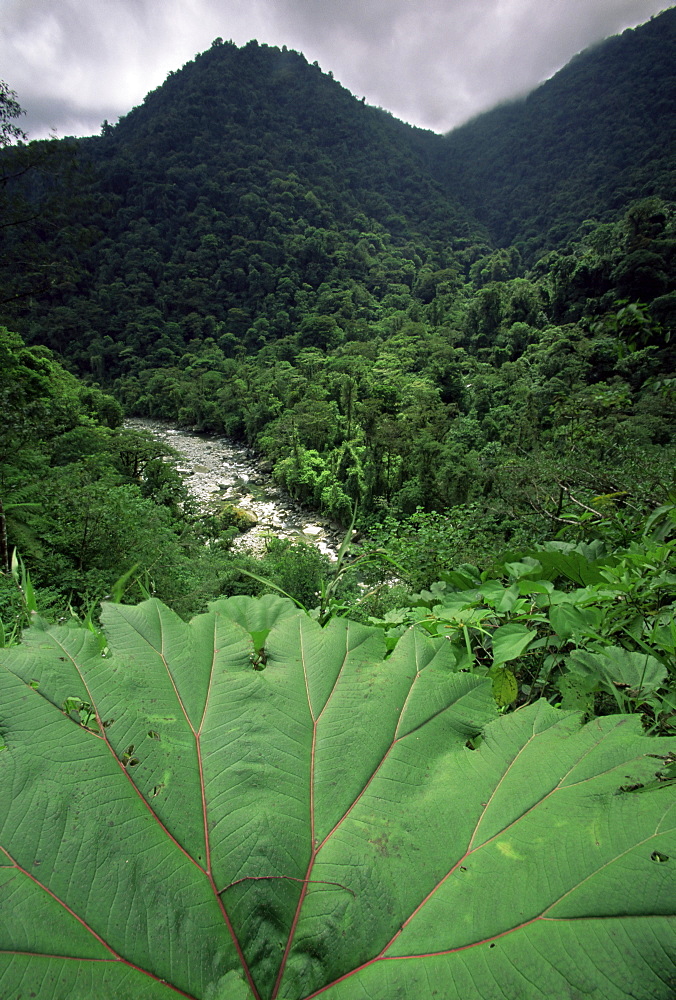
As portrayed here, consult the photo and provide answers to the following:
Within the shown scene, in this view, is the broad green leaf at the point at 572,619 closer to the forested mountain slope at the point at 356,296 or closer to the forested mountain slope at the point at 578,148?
the forested mountain slope at the point at 356,296

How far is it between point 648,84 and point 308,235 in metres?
49.1

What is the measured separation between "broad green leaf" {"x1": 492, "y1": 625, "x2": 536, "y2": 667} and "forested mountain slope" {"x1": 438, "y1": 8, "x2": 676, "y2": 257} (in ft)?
164

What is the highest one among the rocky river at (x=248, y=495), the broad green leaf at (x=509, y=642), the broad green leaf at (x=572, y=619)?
the broad green leaf at (x=572, y=619)

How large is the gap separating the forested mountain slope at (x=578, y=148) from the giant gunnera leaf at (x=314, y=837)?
50239mm

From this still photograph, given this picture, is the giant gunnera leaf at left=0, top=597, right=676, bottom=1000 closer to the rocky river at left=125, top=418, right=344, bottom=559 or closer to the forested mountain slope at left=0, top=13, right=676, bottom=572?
the forested mountain slope at left=0, top=13, right=676, bottom=572

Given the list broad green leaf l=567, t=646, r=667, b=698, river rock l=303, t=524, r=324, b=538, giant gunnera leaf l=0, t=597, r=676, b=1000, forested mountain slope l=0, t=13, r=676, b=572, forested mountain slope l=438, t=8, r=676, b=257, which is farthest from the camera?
forested mountain slope l=438, t=8, r=676, b=257

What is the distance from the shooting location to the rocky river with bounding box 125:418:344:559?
1606 centimetres

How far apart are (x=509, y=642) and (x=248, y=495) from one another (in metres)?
19.2

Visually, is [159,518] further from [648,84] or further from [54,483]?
[648,84]

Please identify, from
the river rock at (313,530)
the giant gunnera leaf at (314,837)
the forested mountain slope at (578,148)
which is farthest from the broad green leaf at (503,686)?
the forested mountain slope at (578,148)

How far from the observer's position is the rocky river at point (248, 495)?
16.1 metres

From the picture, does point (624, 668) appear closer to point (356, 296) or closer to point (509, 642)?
point (509, 642)

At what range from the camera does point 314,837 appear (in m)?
0.46

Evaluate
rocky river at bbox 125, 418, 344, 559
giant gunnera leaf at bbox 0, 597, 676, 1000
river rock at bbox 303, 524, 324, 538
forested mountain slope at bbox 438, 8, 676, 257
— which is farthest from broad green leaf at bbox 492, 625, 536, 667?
forested mountain slope at bbox 438, 8, 676, 257
